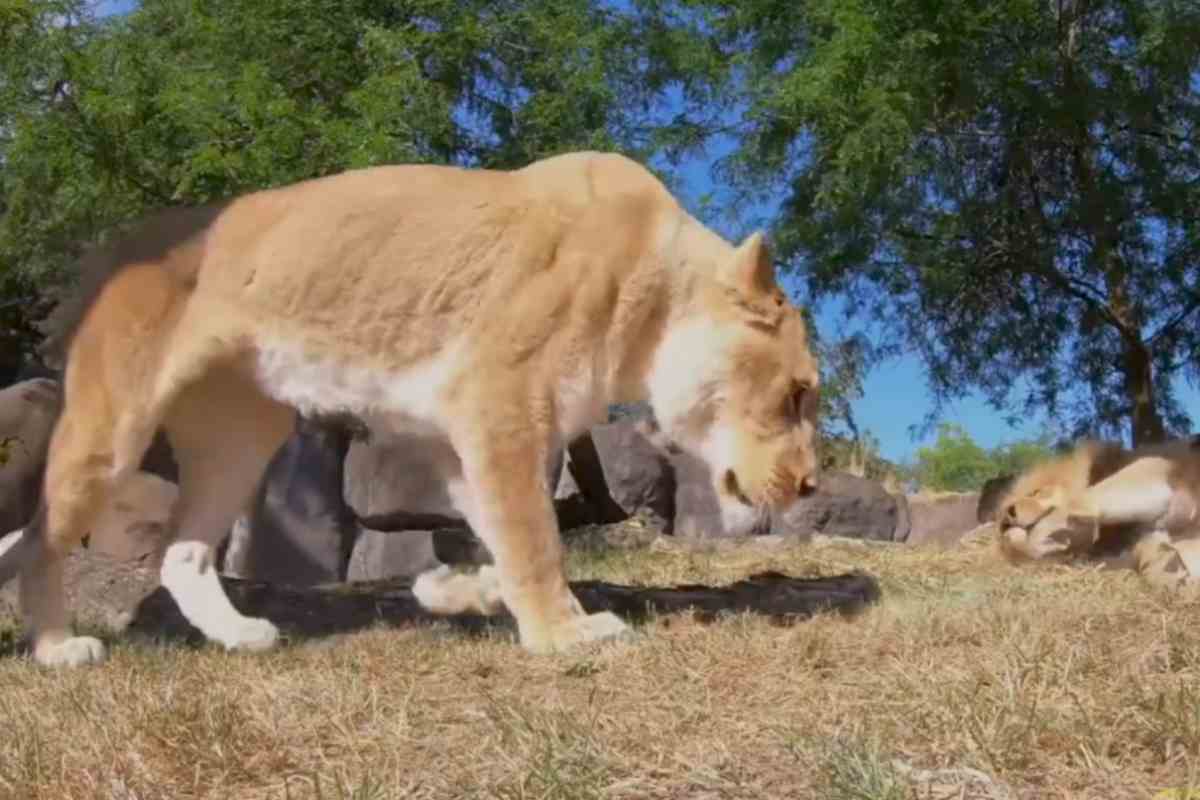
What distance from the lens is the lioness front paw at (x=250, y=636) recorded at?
536 cm

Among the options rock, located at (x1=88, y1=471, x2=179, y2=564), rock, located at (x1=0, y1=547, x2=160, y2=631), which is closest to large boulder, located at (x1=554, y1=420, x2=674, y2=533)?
rock, located at (x1=88, y1=471, x2=179, y2=564)

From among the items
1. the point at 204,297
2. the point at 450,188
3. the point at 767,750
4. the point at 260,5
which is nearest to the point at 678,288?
the point at 450,188

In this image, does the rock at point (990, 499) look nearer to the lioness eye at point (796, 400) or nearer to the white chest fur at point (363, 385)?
the lioness eye at point (796, 400)

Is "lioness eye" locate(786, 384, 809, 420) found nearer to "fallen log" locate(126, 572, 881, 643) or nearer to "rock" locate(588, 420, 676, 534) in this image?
"fallen log" locate(126, 572, 881, 643)

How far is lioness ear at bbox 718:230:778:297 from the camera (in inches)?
223

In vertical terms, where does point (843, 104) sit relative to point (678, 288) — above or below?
above

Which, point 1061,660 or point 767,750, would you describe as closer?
point 767,750

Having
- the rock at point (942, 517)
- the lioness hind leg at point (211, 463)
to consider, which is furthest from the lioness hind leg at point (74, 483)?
the rock at point (942, 517)

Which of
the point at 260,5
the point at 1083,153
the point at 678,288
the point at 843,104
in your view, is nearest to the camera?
the point at 678,288

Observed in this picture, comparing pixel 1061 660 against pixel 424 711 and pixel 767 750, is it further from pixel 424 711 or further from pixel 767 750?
pixel 424 711

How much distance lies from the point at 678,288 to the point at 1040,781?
3.13 meters

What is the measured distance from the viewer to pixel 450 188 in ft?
18.9

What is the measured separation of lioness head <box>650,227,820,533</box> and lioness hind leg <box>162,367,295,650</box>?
5.50 ft

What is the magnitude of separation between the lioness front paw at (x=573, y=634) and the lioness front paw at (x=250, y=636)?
1.01 meters
